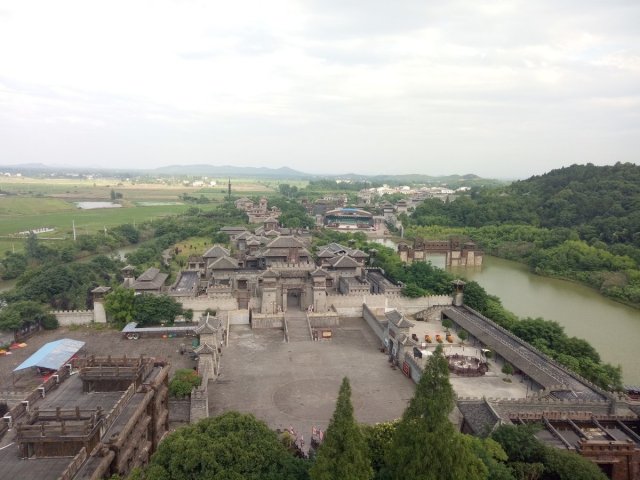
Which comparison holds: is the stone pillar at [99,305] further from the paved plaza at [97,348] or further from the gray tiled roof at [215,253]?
the gray tiled roof at [215,253]

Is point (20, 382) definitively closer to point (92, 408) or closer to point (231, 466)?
point (92, 408)

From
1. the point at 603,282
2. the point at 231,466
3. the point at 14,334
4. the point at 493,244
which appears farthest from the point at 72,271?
the point at 493,244

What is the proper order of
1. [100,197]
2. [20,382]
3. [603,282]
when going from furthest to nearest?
[100,197] → [603,282] → [20,382]

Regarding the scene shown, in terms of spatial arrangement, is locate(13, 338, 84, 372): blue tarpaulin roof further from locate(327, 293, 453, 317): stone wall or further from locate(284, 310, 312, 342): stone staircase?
locate(327, 293, 453, 317): stone wall

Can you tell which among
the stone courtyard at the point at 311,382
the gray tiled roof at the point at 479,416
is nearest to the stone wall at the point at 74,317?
the stone courtyard at the point at 311,382

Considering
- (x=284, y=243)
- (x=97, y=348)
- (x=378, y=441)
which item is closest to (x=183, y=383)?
(x=97, y=348)

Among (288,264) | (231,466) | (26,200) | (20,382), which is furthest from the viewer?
(26,200)

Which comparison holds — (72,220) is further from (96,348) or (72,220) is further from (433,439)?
(433,439)
